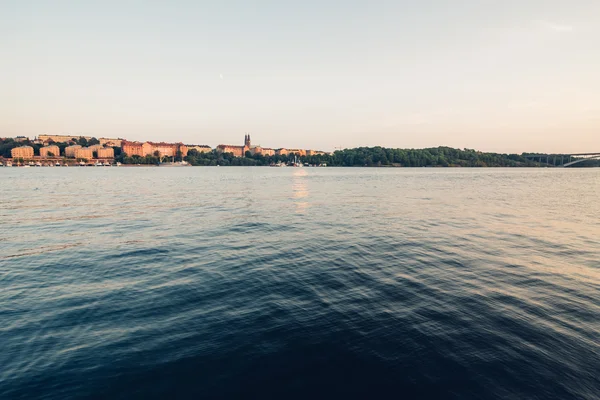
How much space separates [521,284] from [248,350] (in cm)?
1320

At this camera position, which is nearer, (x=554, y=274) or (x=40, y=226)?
(x=554, y=274)

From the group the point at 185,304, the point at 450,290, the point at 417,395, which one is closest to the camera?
the point at 417,395

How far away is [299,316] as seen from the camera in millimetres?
11359

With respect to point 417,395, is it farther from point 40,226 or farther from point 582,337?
point 40,226

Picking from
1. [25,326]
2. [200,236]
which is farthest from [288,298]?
[200,236]

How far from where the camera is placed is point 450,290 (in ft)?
44.6

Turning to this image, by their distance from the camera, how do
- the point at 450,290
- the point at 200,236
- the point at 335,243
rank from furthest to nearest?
1. the point at 200,236
2. the point at 335,243
3. the point at 450,290

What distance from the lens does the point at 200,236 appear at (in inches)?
961

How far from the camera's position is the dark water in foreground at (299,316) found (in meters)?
7.97

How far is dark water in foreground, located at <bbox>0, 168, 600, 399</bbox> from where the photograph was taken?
797cm

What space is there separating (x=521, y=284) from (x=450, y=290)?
3.87 meters

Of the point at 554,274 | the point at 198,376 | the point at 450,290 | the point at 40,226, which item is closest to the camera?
the point at 198,376

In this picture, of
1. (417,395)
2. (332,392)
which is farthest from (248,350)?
(417,395)

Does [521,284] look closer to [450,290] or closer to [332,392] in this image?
[450,290]
